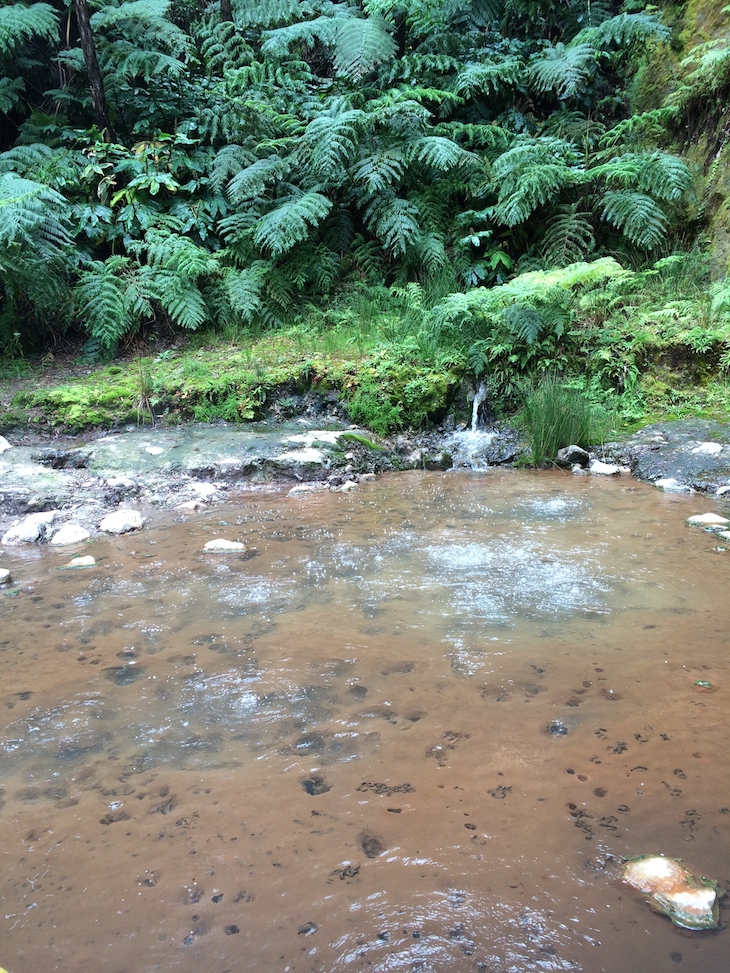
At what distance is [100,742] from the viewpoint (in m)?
1.55

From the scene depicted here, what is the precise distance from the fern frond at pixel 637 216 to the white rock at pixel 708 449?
9.61 feet

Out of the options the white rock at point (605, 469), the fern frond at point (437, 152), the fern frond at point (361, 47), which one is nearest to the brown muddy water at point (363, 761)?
the white rock at point (605, 469)

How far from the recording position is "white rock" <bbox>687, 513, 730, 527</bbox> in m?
3.09

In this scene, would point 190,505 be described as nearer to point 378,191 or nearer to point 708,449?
point 708,449

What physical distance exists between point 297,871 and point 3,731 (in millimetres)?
940

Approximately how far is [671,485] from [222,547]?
2.78m

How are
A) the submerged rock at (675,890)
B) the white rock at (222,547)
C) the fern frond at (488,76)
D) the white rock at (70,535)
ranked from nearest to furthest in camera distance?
the submerged rock at (675,890)
the white rock at (222,547)
the white rock at (70,535)
the fern frond at (488,76)

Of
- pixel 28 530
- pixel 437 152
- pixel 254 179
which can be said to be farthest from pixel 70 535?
pixel 437 152

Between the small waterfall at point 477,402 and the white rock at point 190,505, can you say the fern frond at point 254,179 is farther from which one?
the white rock at point 190,505

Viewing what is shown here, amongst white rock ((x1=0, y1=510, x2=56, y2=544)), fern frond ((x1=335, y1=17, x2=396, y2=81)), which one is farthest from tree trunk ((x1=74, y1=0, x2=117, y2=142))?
white rock ((x1=0, y1=510, x2=56, y2=544))

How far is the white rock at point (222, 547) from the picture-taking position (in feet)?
9.72

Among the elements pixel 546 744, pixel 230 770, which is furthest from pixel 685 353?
pixel 230 770

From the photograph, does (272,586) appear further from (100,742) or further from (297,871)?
(297,871)

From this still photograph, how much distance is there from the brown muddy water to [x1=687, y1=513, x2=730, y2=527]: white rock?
459mm
